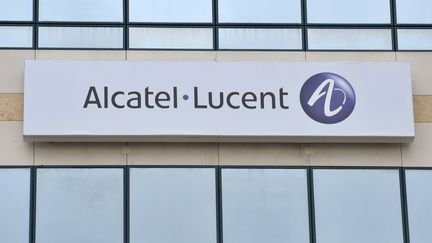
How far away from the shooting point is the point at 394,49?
15.2m

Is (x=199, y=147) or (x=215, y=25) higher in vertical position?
(x=215, y=25)

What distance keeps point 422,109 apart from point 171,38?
14.5ft

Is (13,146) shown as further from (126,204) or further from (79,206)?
(126,204)

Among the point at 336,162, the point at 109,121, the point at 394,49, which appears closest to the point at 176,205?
the point at 109,121

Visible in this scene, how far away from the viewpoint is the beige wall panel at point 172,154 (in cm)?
1446

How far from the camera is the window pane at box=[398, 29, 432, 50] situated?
50.1ft

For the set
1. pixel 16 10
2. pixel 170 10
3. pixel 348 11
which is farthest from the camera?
pixel 348 11

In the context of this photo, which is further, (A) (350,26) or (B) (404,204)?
(A) (350,26)

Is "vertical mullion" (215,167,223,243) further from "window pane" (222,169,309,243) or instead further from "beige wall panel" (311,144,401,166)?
"beige wall panel" (311,144,401,166)

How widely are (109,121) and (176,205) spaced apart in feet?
5.71

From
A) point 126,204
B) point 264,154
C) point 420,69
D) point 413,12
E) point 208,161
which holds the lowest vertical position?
point 126,204

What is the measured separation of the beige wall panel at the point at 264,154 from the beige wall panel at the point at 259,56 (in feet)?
4.83

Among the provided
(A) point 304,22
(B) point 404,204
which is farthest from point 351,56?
(B) point 404,204

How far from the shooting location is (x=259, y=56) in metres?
15.0
